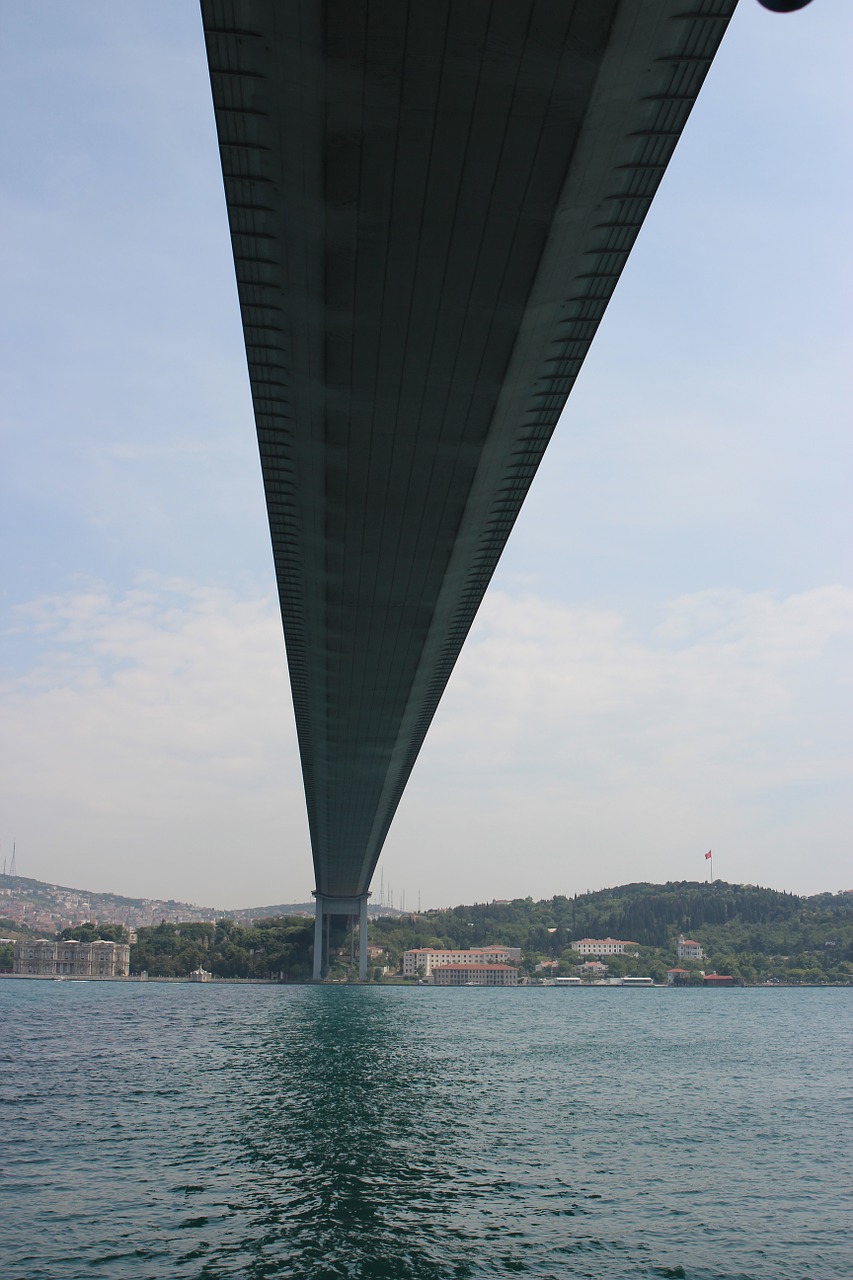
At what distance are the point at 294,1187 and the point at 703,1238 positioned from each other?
5.58m

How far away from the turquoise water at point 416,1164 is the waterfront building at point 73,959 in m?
111

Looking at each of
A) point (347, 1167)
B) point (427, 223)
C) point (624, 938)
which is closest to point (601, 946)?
point (624, 938)

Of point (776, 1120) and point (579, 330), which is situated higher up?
point (579, 330)

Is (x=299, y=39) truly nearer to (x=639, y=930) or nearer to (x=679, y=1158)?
(x=679, y=1158)

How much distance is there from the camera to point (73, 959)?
456 ft

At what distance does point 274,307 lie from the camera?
1354 cm

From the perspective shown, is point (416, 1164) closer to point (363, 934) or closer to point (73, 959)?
point (363, 934)

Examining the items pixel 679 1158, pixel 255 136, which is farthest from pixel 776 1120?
pixel 255 136

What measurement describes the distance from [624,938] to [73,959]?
93.6 m

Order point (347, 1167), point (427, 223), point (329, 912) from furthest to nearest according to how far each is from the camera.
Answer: point (329, 912)
point (347, 1167)
point (427, 223)

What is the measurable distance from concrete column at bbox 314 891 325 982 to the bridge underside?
8292cm

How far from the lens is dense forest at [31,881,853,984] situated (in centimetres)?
12925

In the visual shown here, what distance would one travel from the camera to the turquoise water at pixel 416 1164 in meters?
11.6

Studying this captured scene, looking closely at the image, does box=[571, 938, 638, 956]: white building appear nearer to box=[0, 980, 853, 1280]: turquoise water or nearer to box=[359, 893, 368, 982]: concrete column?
box=[359, 893, 368, 982]: concrete column
